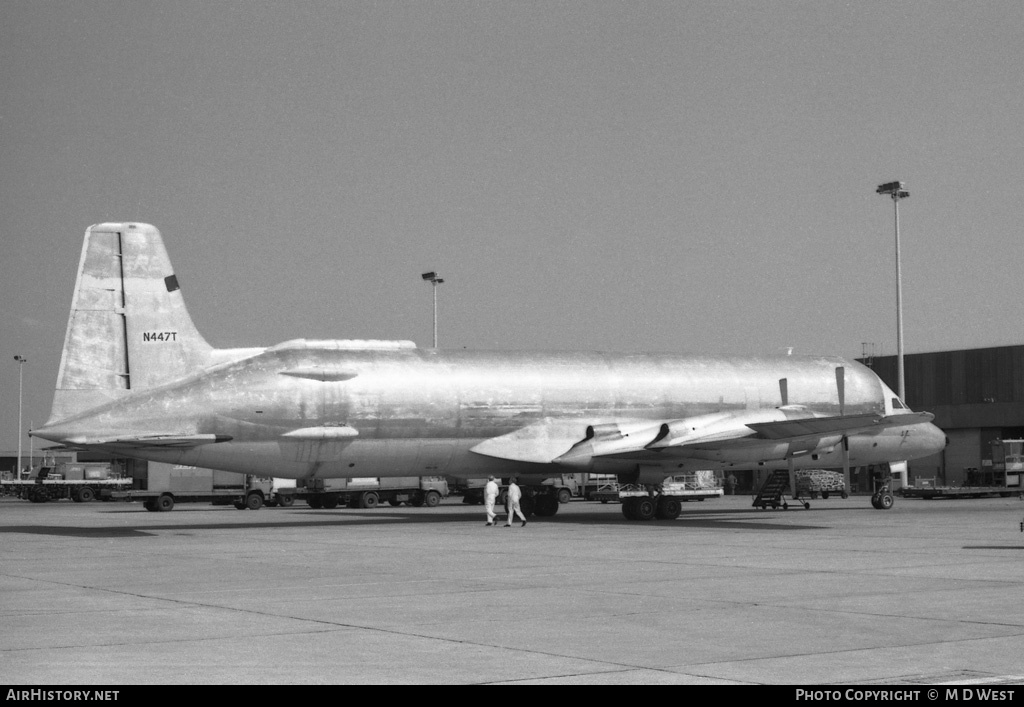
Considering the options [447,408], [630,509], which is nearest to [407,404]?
[447,408]

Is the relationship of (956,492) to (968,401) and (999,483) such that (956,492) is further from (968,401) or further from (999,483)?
(968,401)

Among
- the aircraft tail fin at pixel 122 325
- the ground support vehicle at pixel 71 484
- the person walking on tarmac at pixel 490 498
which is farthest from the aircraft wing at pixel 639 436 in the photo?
the ground support vehicle at pixel 71 484

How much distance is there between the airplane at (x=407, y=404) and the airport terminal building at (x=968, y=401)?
144ft

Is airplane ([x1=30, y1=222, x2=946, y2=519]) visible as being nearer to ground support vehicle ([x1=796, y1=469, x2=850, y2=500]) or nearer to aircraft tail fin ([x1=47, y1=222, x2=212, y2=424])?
aircraft tail fin ([x1=47, y1=222, x2=212, y2=424])

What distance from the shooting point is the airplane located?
31828 mm

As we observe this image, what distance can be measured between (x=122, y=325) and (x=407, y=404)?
8261 mm

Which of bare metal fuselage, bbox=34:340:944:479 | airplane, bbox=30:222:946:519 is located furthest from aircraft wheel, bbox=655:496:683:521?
bare metal fuselage, bbox=34:340:944:479

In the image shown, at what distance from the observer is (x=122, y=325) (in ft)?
105

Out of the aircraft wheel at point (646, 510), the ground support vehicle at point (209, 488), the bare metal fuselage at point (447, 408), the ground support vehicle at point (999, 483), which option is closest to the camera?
the bare metal fuselage at point (447, 408)

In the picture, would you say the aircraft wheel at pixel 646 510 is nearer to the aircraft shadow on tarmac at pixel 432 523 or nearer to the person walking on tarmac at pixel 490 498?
the aircraft shadow on tarmac at pixel 432 523

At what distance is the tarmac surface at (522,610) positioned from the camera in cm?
1057

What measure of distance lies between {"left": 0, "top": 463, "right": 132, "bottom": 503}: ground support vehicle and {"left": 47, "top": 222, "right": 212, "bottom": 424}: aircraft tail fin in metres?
51.8

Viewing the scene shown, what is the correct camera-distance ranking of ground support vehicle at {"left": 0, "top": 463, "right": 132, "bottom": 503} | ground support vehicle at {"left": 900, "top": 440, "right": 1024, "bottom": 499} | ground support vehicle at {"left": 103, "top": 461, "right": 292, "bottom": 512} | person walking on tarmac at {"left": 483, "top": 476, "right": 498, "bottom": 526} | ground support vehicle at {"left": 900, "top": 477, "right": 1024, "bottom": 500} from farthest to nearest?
ground support vehicle at {"left": 0, "top": 463, "right": 132, "bottom": 503} < ground support vehicle at {"left": 103, "top": 461, "right": 292, "bottom": 512} < ground support vehicle at {"left": 900, "top": 440, "right": 1024, "bottom": 499} < ground support vehicle at {"left": 900, "top": 477, "right": 1024, "bottom": 500} < person walking on tarmac at {"left": 483, "top": 476, "right": 498, "bottom": 526}
